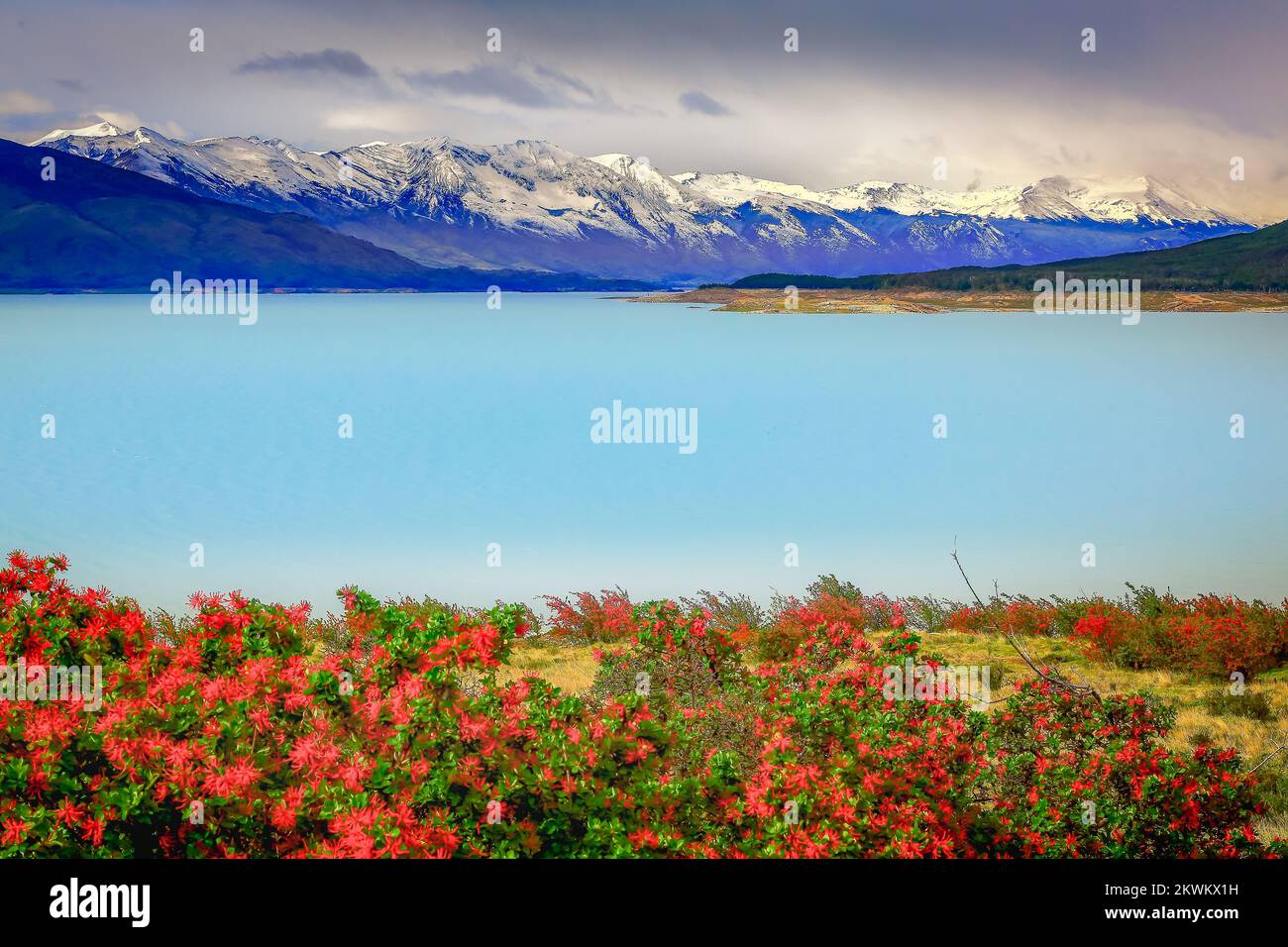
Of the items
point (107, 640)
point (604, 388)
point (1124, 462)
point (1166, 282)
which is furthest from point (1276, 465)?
point (1166, 282)

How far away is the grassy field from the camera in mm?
9719

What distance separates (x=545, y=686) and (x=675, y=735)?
2.57 ft

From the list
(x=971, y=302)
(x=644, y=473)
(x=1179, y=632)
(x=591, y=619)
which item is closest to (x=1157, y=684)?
(x=1179, y=632)

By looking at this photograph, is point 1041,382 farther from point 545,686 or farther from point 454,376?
point 545,686

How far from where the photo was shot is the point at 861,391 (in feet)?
189

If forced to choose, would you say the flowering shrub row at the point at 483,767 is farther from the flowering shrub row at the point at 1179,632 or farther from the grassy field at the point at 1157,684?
the flowering shrub row at the point at 1179,632

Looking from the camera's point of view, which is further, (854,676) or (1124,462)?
(1124,462)

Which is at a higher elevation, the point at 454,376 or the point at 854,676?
the point at 454,376

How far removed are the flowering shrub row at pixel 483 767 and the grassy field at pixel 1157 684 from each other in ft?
6.20

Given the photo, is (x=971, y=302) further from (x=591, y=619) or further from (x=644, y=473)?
(x=591, y=619)

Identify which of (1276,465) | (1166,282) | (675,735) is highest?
(1166,282)

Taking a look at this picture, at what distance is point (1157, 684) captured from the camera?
13453mm

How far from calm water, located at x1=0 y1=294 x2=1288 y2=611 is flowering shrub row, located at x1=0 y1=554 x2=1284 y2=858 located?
13.4 meters
